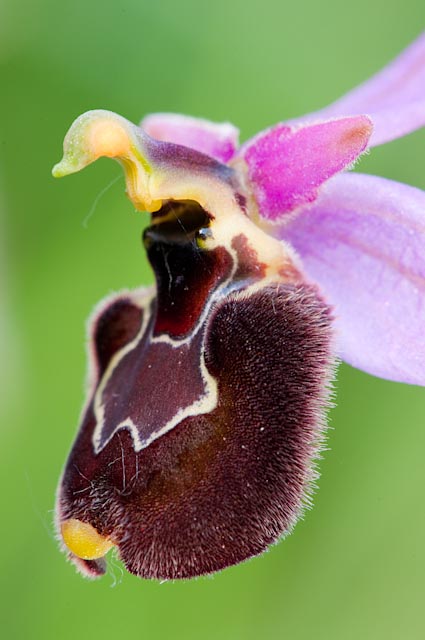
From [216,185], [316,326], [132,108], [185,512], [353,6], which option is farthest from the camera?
[353,6]

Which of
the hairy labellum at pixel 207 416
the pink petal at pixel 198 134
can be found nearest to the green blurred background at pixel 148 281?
the pink petal at pixel 198 134

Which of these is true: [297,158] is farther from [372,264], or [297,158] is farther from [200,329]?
[200,329]

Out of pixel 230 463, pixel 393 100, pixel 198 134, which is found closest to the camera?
pixel 230 463

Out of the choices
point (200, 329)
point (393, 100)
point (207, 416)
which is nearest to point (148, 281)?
point (393, 100)

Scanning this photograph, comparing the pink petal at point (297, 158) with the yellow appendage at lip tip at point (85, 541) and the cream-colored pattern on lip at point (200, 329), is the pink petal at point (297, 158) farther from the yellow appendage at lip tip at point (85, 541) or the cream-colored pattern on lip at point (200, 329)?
the yellow appendage at lip tip at point (85, 541)

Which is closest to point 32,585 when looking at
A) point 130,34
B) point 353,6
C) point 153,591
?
point 153,591

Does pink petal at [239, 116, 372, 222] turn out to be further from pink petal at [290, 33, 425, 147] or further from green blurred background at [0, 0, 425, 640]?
green blurred background at [0, 0, 425, 640]

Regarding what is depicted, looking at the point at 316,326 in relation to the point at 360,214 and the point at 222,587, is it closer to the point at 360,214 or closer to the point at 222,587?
the point at 360,214
